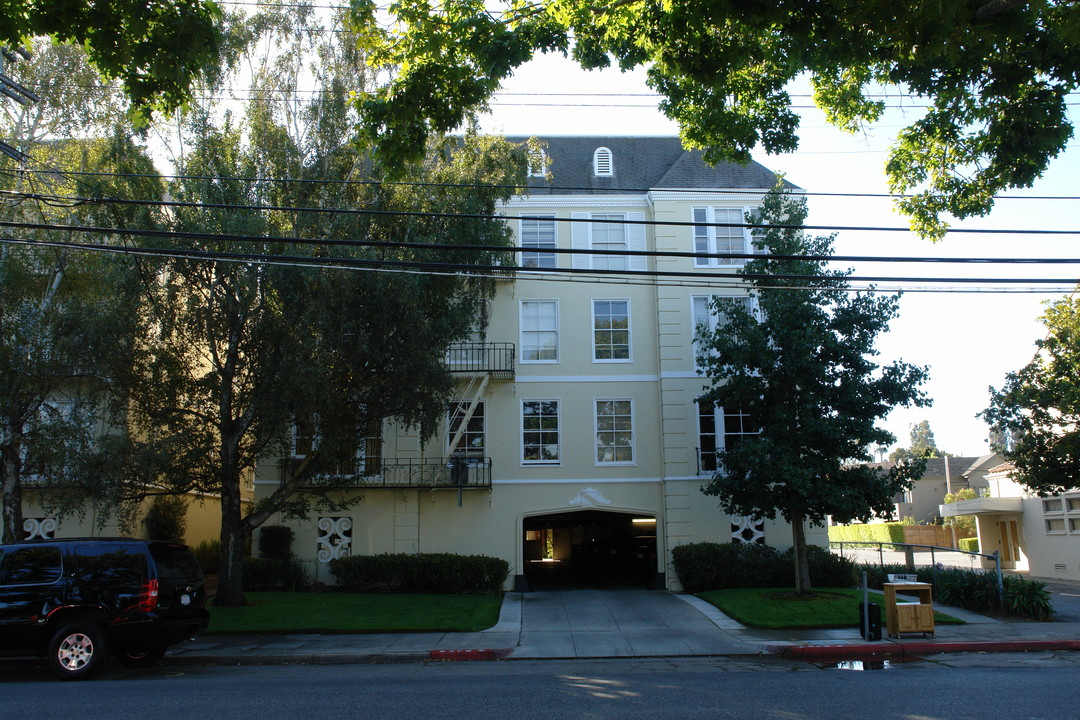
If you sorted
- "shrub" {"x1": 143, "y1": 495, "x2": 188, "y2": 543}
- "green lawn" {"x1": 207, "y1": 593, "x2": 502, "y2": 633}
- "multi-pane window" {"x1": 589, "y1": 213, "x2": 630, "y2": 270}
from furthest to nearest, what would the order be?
"multi-pane window" {"x1": 589, "y1": 213, "x2": 630, "y2": 270} → "shrub" {"x1": 143, "y1": 495, "x2": 188, "y2": 543} → "green lawn" {"x1": 207, "y1": 593, "x2": 502, "y2": 633}

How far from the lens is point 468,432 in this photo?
2356 cm

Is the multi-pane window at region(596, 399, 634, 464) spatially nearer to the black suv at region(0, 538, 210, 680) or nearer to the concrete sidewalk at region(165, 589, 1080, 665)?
the concrete sidewalk at region(165, 589, 1080, 665)

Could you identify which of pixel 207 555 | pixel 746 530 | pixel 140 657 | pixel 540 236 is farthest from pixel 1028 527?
pixel 140 657

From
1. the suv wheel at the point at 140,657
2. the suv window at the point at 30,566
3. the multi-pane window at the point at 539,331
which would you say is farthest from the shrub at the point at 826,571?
the suv window at the point at 30,566

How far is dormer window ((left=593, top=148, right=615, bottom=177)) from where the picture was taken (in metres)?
26.4

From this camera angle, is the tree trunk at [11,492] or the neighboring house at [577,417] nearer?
the tree trunk at [11,492]

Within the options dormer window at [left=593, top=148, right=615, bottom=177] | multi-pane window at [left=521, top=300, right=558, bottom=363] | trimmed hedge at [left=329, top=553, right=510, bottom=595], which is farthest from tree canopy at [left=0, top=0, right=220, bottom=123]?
dormer window at [left=593, top=148, right=615, bottom=177]

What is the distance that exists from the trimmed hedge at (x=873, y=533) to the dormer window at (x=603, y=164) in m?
27.5

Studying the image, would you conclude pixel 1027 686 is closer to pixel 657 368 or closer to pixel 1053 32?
pixel 1053 32

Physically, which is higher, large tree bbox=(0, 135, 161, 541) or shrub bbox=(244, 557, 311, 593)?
large tree bbox=(0, 135, 161, 541)

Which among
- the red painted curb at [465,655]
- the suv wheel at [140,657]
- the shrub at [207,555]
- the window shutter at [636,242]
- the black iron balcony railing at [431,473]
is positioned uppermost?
the window shutter at [636,242]

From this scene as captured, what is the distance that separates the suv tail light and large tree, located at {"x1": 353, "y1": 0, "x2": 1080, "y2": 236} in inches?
282

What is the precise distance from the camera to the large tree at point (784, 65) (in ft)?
25.9

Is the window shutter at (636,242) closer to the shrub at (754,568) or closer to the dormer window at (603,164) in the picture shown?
the dormer window at (603,164)
